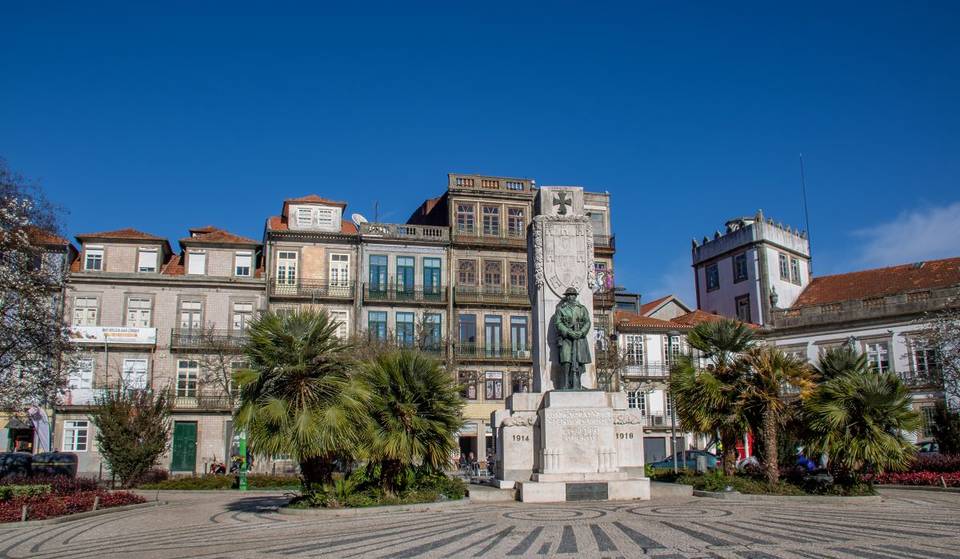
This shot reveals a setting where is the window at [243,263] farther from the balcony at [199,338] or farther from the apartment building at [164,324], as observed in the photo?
the balcony at [199,338]

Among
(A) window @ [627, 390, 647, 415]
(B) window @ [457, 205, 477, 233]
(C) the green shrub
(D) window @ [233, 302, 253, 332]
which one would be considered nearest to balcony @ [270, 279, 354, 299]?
(D) window @ [233, 302, 253, 332]

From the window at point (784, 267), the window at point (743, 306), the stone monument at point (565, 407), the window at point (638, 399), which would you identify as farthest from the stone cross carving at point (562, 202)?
the window at point (784, 267)

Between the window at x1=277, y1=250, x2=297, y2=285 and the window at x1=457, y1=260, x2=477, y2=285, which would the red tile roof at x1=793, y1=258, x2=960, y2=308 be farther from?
the window at x1=277, y1=250, x2=297, y2=285

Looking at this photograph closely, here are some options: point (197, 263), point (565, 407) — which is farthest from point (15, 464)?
point (197, 263)

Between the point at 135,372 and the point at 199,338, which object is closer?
the point at 135,372

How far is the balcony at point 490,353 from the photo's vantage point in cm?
4522

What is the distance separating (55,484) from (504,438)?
1166 cm

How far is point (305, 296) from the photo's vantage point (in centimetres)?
4416

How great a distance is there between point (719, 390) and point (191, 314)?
1266 inches

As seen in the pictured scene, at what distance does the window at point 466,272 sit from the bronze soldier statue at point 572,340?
28601 mm

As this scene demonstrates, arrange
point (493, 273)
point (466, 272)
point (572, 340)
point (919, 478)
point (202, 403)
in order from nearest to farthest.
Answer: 1. point (572, 340)
2. point (919, 478)
3. point (202, 403)
4. point (466, 272)
5. point (493, 273)

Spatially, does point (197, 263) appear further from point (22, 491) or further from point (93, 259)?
point (22, 491)

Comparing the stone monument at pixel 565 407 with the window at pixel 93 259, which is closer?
the stone monument at pixel 565 407

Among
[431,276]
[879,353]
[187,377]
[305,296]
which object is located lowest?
[187,377]
